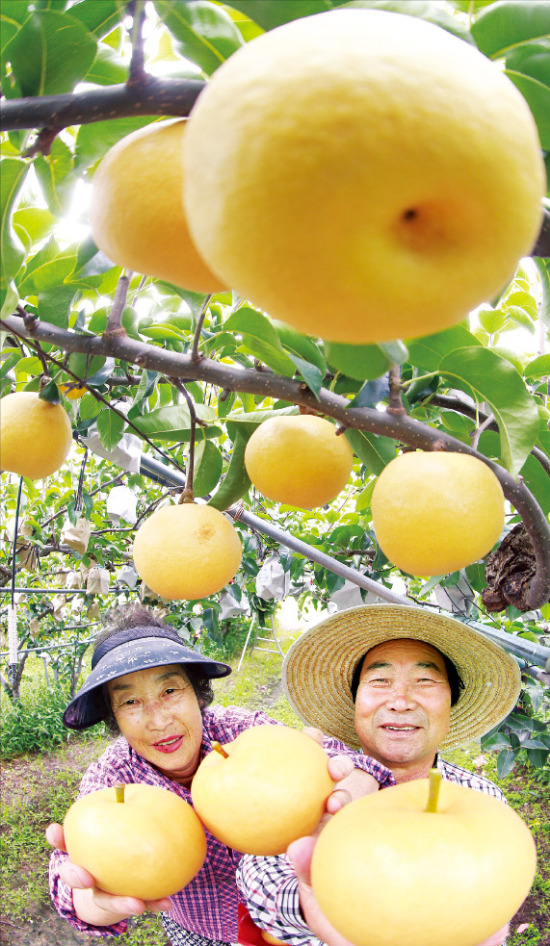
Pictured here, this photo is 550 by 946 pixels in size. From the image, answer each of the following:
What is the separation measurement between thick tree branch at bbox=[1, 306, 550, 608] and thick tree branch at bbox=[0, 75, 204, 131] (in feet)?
1.31

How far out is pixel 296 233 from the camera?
1.08ft

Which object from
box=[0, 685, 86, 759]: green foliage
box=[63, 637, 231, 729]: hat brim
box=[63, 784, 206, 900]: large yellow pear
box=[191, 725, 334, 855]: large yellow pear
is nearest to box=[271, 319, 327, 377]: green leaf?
box=[191, 725, 334, 855]: large yellow pear

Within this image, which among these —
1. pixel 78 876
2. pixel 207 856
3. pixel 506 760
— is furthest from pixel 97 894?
pixel 506 760

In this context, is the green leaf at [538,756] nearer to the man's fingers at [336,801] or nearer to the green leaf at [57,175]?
the man's fingers at [336,801]

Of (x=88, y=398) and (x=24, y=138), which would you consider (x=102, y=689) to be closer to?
(x=88, y=398)

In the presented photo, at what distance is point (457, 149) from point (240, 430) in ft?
2.78

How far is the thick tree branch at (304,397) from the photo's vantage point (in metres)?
0.84

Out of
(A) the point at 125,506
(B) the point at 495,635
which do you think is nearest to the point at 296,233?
(B) the point at 495,635

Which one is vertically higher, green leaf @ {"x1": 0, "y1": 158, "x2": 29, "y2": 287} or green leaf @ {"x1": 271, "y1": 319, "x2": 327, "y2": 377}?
green leaf @ {"x1": 0, "y1": 158, "x2": 29, "y2": 287}

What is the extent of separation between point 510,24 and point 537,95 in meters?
0.07

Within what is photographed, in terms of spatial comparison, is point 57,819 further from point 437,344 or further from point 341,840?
point 437,344

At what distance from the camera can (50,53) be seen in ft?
1.81

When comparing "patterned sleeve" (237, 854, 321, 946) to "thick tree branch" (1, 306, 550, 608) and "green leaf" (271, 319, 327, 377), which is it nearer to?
"thick tree branch" (1, 306, 550, 608)

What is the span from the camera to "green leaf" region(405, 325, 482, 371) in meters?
0.98
